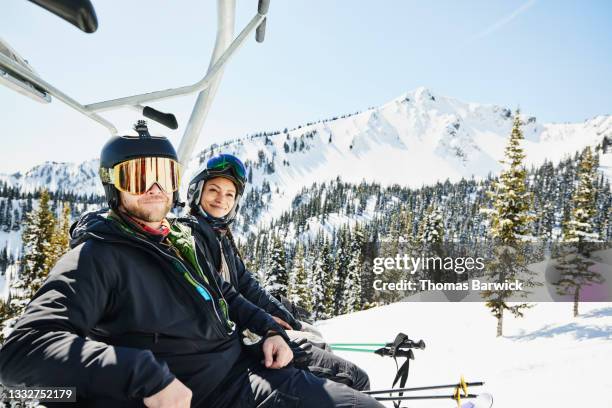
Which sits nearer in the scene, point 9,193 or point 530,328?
point 530,328

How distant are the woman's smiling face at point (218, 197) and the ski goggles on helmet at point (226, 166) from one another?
0.09 m

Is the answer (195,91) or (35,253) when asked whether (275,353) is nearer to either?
(195,91)

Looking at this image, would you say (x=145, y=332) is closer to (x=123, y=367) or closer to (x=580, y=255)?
(x=123, y=367)

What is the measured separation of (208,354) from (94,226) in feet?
2.64

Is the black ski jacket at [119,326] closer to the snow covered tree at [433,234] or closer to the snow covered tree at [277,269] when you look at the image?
the snow covered tree at [277,269]

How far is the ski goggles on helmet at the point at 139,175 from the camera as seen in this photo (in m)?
1.92

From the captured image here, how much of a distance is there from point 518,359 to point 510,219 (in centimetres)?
1463

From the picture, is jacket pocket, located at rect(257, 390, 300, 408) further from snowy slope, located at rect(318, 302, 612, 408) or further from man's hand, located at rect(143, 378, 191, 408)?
snowy slope, located at rect(318, 302, 612, 408)

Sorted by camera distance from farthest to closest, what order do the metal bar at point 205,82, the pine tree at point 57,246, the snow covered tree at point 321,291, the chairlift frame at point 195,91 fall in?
the snow covered tree at point 321,291, the pine tree at point 57,246, the metal bar at point 205,82, the chairlift frame at point 195,91

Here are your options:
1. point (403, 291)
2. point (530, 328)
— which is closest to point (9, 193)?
point (403, 291)

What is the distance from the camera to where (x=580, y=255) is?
80.5 feet

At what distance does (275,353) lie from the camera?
2.25 metres

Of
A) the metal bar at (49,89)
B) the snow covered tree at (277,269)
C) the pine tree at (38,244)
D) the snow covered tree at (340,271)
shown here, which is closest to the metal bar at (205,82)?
the metal bar at (49,89)

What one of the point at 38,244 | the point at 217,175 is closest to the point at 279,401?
the point at 217,175
